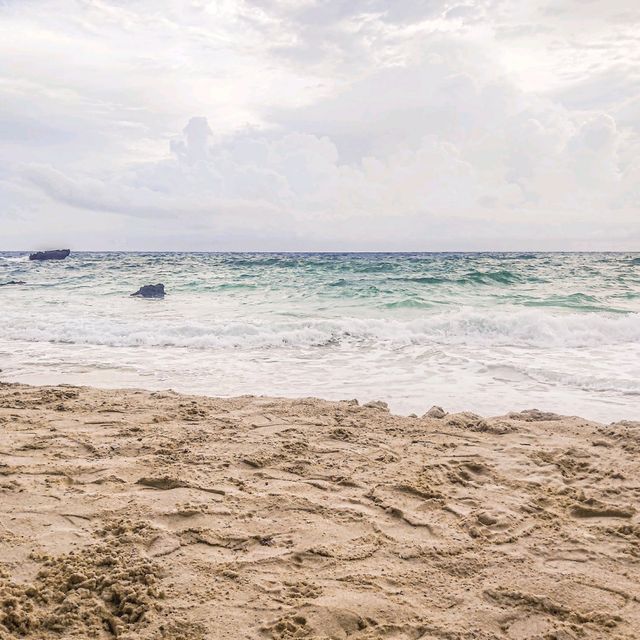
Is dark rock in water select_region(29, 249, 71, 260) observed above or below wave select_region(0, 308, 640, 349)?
above

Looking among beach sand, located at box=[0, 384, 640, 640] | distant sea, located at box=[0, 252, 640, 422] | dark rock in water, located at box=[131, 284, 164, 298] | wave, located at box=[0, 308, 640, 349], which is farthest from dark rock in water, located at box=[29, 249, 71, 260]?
beach sand, located at box=[0, 384, 640, 640]

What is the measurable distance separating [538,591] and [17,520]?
287 cm

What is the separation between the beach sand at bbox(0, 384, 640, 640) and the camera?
232 centimetres

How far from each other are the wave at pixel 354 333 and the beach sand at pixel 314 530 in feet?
17.5

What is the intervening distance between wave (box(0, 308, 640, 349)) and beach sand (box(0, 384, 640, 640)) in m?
5.35

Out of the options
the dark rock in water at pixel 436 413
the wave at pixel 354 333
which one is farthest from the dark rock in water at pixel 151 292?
the dark rock in water at pixel 436 413

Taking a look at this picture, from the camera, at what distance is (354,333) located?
1123 cm

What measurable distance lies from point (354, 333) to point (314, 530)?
8.29 metres

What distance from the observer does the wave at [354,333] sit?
33.7ft

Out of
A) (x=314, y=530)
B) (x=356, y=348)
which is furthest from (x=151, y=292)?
(x=314, y=530)

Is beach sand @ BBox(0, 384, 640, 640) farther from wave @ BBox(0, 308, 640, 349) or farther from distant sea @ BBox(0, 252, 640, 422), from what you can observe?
wave @ BBox(0, 308, 640, 349)

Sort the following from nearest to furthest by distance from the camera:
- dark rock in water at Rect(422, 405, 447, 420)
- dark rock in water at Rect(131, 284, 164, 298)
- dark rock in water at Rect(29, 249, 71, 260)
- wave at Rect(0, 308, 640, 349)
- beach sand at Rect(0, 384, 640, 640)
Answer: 1. beach sand at Rect(0, 384, 640, 640)
2. dark rock in water at Rect(422, 405, 447, 420)
3. wave at Rect(0, 308, 640, 349)
4. dark rock in water at Rect(131, 284, 164, 298)
5. dark rock in water at Rect(29, 249, 71, 260)

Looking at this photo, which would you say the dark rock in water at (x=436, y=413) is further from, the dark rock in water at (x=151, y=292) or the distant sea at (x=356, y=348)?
the dark rock in water at (x=151, y=292)

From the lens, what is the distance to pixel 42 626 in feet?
7.10
